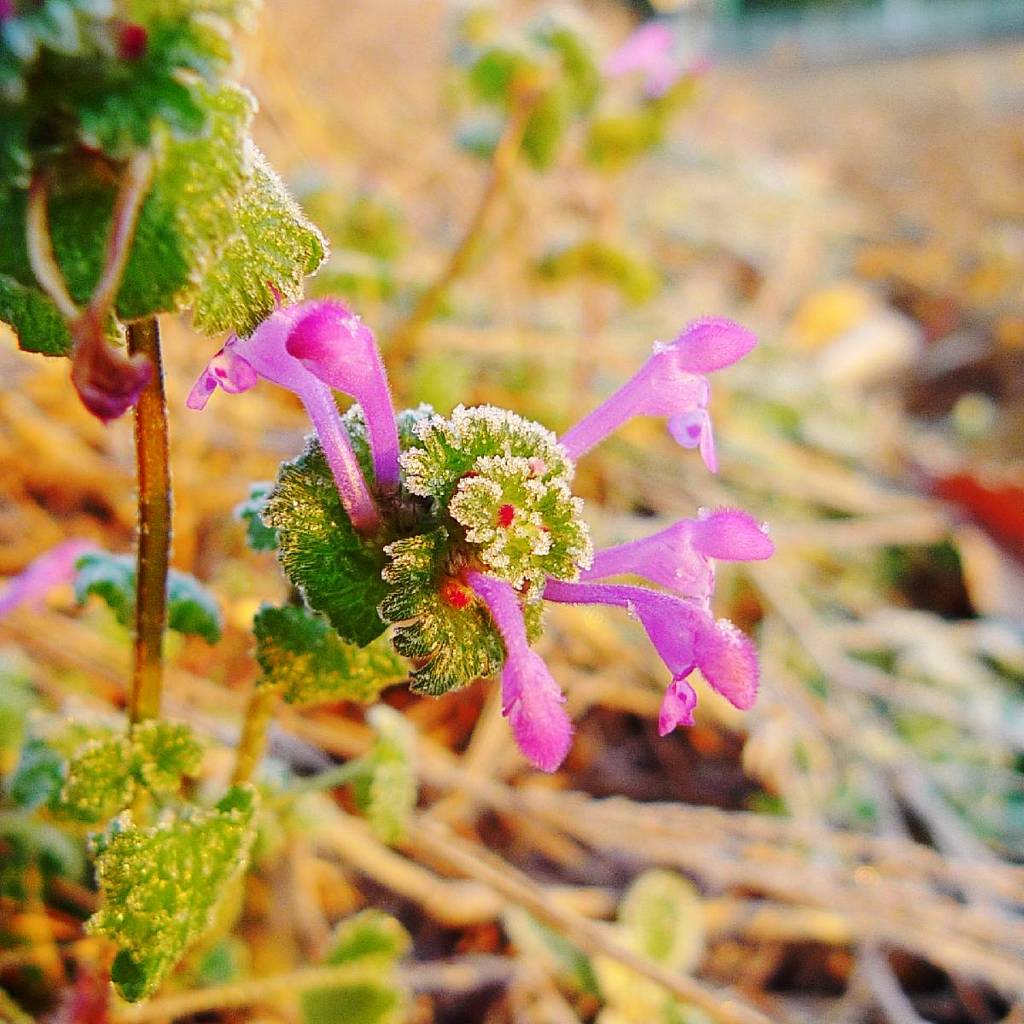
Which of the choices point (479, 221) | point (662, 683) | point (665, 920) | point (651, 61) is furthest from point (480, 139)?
point (665, 920)

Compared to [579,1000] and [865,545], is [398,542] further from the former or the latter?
[865,545]

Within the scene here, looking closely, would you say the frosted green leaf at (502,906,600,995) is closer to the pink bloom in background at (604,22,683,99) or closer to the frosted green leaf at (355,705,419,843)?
the frosted green leaf at (355,705,419,843)

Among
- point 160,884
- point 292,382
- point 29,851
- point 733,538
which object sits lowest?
point 29,851

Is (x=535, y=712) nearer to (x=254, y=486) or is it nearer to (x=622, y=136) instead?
(x=254, y=486)

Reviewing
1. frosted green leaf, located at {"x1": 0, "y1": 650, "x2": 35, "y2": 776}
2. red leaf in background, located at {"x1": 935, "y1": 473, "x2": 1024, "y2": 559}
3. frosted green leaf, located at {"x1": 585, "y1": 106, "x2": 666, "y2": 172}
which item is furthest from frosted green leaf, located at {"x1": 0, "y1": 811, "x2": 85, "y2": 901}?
red leaf in background, located at {"x1": 935, "y1": 473, "x2": 1024, "y2": 559}

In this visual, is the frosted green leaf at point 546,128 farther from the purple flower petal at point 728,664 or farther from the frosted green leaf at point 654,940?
the purple flower petal at point 728,664

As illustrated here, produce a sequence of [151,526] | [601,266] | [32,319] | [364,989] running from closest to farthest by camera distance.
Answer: [32,319] → [151,526] → [364,989] → [601,266]
